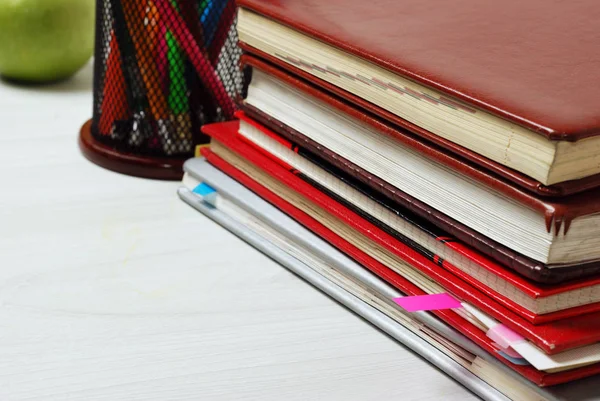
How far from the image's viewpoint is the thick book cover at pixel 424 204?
0.44m

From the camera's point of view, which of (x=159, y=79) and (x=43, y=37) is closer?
(x=159, y=79)

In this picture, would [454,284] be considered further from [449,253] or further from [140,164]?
[140,164]

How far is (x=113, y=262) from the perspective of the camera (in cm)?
59

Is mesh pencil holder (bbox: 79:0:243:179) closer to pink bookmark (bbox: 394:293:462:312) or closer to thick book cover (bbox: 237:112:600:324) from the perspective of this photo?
thick book cover (bbox: 237:112:600:324)

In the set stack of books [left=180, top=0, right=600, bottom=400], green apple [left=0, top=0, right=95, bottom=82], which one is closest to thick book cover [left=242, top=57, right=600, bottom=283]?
stack of books [left=180, top=0, right=600, bottom=400]

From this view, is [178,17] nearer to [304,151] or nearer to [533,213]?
[304,151]

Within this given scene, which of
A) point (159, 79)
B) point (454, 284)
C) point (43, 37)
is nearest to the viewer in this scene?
point (454, 284)

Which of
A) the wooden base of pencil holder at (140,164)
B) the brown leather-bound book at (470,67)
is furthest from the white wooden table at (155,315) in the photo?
the brown leather-bound book at (470,67)

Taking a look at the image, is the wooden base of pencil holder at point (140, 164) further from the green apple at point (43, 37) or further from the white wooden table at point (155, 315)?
the green apple at point (43, 37)

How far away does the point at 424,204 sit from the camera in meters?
0.50

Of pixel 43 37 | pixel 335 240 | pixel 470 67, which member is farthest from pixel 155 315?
pixel 43 37

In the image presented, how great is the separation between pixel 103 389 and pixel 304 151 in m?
0.21

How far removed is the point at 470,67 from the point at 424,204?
0.25 ft

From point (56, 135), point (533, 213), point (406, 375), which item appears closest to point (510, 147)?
point (533, 213)
